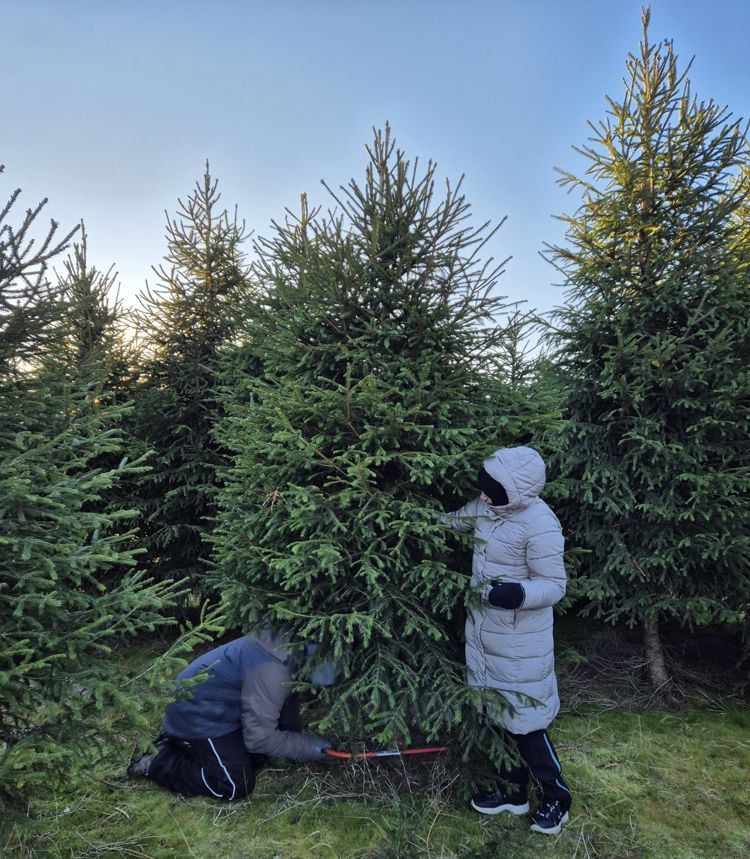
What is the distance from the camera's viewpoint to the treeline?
9.32ft

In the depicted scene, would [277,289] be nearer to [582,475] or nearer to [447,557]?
[447,557]

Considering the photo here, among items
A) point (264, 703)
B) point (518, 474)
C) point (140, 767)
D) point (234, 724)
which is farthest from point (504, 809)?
point (140, 767)

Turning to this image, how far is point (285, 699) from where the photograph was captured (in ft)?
12.1

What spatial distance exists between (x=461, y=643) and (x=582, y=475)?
7.23 feet

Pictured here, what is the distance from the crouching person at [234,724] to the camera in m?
3.56

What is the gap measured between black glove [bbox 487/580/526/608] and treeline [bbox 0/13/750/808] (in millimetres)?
245

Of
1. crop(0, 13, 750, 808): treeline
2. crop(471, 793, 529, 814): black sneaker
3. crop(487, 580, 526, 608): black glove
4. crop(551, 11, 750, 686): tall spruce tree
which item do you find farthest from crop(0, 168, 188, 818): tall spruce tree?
crop(551, 11, 750, 686): tall spruce tree

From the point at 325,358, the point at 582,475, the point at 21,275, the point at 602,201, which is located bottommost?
the point at 582,475

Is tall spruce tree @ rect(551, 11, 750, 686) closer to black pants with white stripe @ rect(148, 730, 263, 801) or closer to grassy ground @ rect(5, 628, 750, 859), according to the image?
grassy ground @ rect(5, 628, 750, 859)

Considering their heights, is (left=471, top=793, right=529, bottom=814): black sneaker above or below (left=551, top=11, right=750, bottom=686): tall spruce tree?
below

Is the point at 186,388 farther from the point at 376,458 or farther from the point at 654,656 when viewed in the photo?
the point at 654,656

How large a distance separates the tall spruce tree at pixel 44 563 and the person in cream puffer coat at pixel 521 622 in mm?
1948

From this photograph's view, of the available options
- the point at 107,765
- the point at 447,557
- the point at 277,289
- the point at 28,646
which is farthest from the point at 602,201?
the point at 107,765

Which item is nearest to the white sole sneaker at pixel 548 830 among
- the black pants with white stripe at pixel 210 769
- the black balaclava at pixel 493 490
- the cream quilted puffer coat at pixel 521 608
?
the cream quilted puffer coat at pixel 521 608
